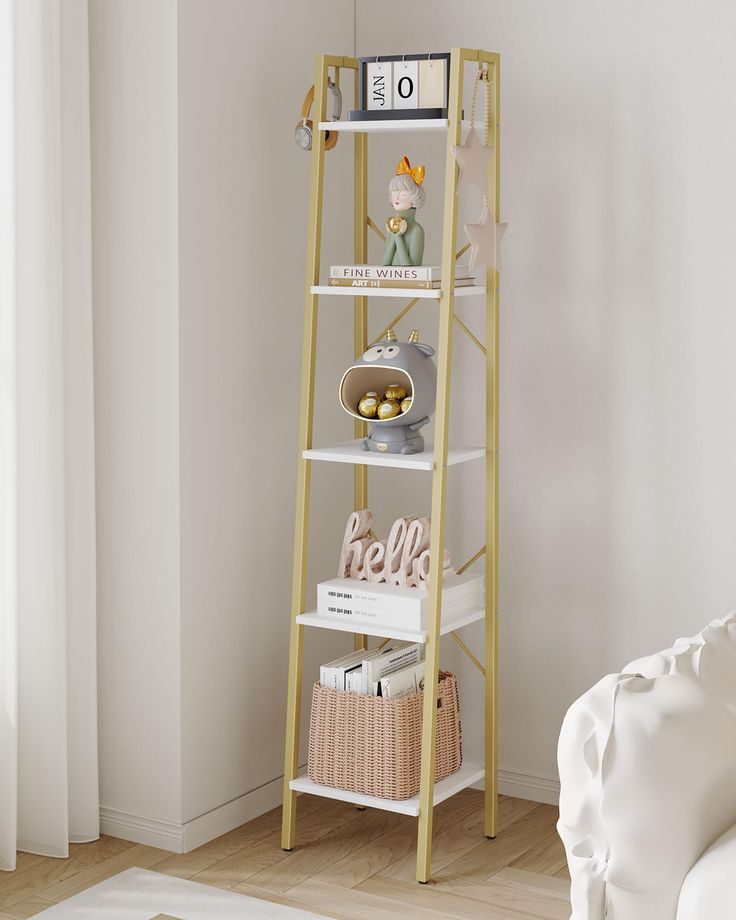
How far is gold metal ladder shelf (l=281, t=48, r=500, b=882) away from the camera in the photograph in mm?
2699

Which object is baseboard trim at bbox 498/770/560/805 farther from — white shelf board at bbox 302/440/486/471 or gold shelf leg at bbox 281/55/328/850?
white shelf board at bbox 302/440/486/471

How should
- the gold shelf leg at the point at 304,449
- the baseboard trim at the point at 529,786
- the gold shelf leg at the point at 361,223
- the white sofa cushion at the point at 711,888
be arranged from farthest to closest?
the baseboard trim at the point at 529,786, the gold shelf leg at the point at 361,223, the gold shelf leg at the point at 304,449, the white sofa cushion at the point at 711,888

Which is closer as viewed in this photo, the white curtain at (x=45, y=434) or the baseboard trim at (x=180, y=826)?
the white curtain at (x=45, y=434)

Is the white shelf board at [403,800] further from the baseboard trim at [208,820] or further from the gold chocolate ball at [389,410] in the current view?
the gold chocolate ball at [389,410]

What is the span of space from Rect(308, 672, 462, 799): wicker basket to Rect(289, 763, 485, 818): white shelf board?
2 centimetres

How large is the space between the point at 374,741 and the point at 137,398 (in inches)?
37.0

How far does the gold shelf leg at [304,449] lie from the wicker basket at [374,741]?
55mm

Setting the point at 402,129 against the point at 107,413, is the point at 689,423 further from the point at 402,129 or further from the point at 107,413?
the point at 107,413

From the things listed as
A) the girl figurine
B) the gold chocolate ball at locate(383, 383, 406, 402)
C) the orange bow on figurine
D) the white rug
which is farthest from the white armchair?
the orange bow on figurine

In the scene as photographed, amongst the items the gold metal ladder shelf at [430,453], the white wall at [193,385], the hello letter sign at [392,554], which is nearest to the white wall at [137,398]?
the white wall at [193,385]

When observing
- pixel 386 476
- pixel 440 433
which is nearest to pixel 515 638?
pixel 386 476

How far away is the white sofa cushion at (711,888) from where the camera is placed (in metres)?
1.72

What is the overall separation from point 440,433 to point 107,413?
2.62 ft

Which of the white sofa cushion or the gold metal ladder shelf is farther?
the gold metal ladder shelf
